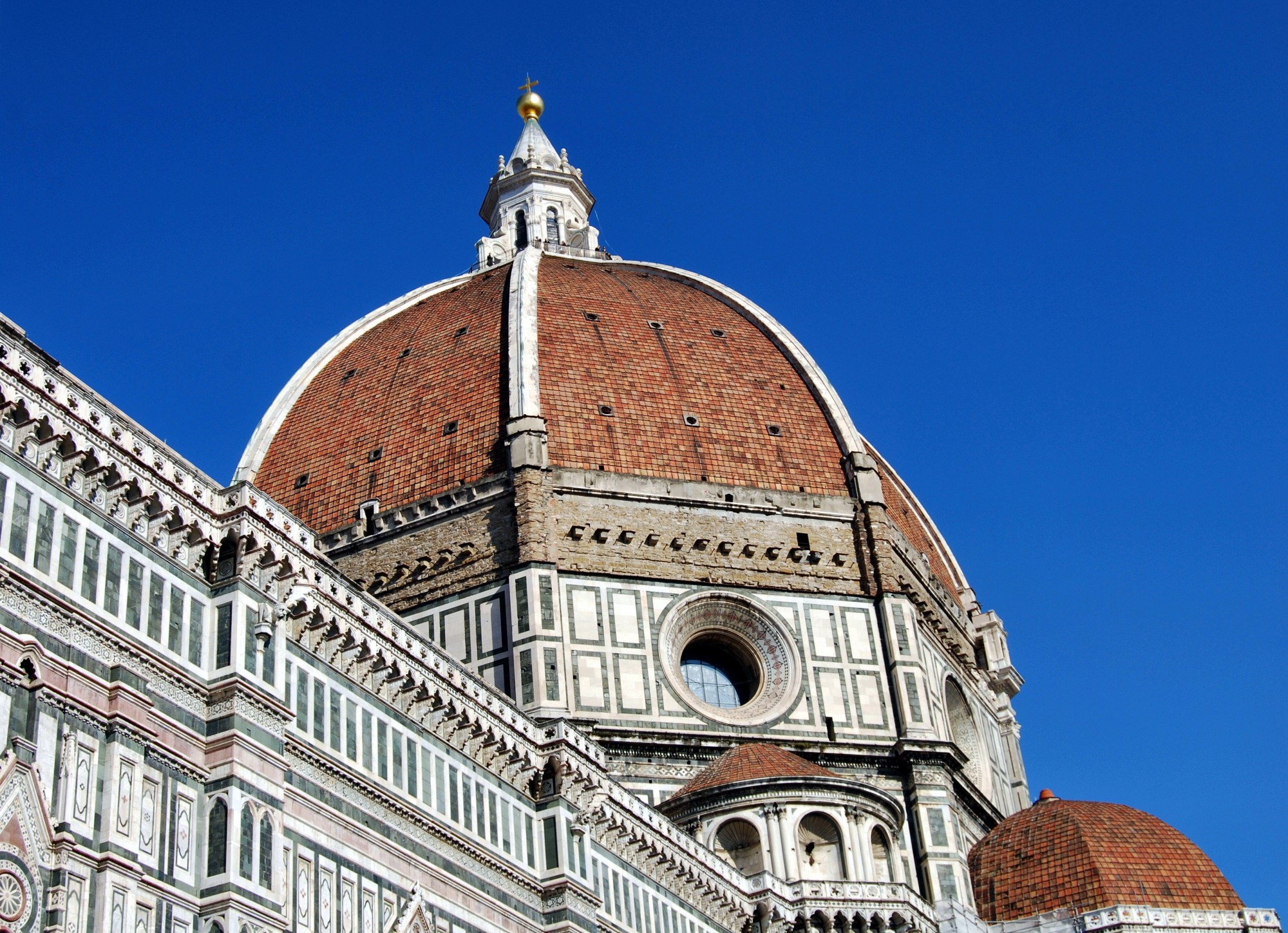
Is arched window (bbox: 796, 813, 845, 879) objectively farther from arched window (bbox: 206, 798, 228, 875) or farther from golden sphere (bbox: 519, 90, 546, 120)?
golden sphere (bbox: 519, 90, 546, 120)

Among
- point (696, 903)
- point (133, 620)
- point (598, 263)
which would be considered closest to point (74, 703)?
point (133, 620)

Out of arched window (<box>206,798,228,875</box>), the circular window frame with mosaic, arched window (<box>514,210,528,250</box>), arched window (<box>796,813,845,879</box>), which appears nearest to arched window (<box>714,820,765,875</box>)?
arched window (<box>796,813,845,879</box>)

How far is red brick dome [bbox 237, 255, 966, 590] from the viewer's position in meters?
43.6

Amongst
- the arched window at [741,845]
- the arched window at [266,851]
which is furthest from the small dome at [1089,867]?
the arched window at [266,851]

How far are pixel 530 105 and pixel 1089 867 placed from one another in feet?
114

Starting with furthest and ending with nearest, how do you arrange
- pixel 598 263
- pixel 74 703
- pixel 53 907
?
pixel 598 263 → pixel 74 703 → pixel 53 907

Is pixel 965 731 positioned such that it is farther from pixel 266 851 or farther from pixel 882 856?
pixel 266 851

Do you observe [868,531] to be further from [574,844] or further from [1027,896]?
[574,844]

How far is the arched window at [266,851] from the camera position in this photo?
68.8ft

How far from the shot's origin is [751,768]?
36.5 metres

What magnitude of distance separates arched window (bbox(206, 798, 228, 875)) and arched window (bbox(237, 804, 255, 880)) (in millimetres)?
180

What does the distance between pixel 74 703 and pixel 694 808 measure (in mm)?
18599

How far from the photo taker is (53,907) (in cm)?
1820

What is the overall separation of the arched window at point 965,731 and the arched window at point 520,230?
2129 centimetres
